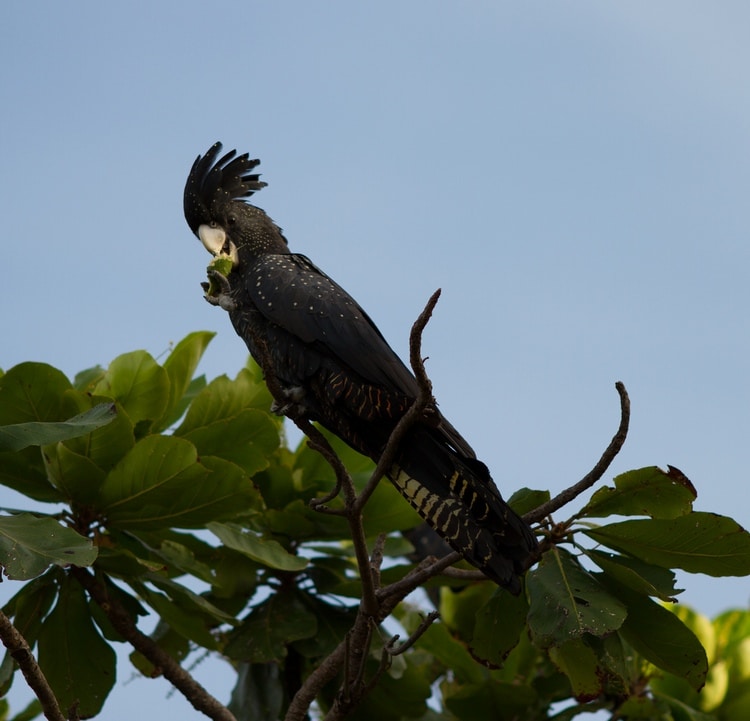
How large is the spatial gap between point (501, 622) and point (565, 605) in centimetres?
39

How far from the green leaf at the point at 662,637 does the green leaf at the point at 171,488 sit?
135cm

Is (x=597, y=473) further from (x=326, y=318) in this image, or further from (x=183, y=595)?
(x=183, y=595)

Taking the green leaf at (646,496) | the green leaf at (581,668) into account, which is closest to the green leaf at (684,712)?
the green leaf at (581,668)

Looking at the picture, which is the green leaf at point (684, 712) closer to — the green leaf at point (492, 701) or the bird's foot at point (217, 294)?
the green leaf at point (492, 701)

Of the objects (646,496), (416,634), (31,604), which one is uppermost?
(646,496)

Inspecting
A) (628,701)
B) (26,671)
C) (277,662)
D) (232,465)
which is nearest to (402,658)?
(277,662)

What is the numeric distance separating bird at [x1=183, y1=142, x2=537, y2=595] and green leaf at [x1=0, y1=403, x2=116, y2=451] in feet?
1.77

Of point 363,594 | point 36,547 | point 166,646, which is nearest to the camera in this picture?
point 36,547

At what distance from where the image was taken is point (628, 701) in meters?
4.20

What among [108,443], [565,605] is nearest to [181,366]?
[108,443]

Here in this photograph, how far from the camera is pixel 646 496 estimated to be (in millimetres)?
3197

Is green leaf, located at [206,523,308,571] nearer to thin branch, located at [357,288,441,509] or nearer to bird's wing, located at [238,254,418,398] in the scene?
bird's wing, located at [238,254,418,398]

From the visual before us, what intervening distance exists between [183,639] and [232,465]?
4.08ft

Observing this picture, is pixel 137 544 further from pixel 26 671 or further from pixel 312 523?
pixel 26 671
